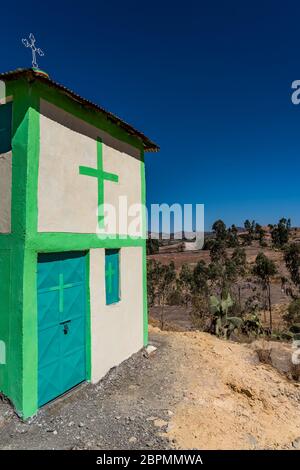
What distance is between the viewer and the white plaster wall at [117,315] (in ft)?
20.2

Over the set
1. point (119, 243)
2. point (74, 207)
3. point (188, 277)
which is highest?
point (74, 207)

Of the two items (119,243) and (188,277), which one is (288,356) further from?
(188,277)

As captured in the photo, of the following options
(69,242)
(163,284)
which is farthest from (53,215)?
(163,284)

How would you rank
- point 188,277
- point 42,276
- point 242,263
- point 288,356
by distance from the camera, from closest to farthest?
point 42,276 → point 288,356 → point 188,277 → point 242,263

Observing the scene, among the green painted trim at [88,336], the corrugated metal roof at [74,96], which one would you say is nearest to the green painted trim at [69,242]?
the green painted trim at [88,336]

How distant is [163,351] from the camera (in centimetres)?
802

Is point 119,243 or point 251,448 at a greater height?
point 119,243

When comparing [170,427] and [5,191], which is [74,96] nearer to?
[5,191]

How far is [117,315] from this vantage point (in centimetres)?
684

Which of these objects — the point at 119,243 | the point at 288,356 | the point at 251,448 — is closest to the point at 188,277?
the point at 288,356

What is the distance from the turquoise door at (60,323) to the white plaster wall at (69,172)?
596mm

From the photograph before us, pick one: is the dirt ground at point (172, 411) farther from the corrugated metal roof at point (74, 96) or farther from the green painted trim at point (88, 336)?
the corrugated metal roof at point (74, 96)

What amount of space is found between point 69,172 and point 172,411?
424 centimetres
